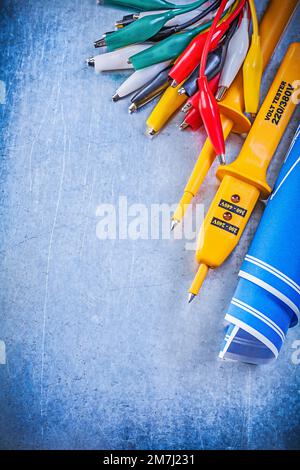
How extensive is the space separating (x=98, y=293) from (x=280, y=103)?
0.52 metres

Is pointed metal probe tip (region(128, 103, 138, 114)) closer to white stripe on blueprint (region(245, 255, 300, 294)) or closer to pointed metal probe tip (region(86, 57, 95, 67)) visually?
pointed metal probe tip (region(86, 57, 95, 67))

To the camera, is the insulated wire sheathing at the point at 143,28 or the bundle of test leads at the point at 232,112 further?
the insulated wire sheathing at the point at 143,28

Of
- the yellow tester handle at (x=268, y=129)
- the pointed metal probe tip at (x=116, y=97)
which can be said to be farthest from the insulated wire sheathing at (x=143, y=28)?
the yellow tester handle at (x=268, y=129)

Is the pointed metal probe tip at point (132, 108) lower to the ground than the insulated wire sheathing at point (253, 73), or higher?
lower

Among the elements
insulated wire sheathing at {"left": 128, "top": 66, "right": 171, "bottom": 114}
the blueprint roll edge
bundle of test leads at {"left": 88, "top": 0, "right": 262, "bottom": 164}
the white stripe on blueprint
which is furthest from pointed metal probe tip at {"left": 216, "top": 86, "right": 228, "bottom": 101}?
the white stripe on blueprint

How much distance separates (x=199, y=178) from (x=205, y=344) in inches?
12.6

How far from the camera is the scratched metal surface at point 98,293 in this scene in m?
1.24

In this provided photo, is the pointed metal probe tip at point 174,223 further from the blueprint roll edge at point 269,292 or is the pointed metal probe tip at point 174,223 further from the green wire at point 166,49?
the green wire at point 166,49

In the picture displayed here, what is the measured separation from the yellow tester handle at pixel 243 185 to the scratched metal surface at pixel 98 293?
0.04 m

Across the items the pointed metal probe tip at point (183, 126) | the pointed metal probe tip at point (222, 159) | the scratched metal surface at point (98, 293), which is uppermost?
the pointed metal probe tip at point (183, 126)

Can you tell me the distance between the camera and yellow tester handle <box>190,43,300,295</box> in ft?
4.12

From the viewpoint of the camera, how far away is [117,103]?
136cm

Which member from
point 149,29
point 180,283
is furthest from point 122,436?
point 149,29

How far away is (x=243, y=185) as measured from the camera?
1.27 m
